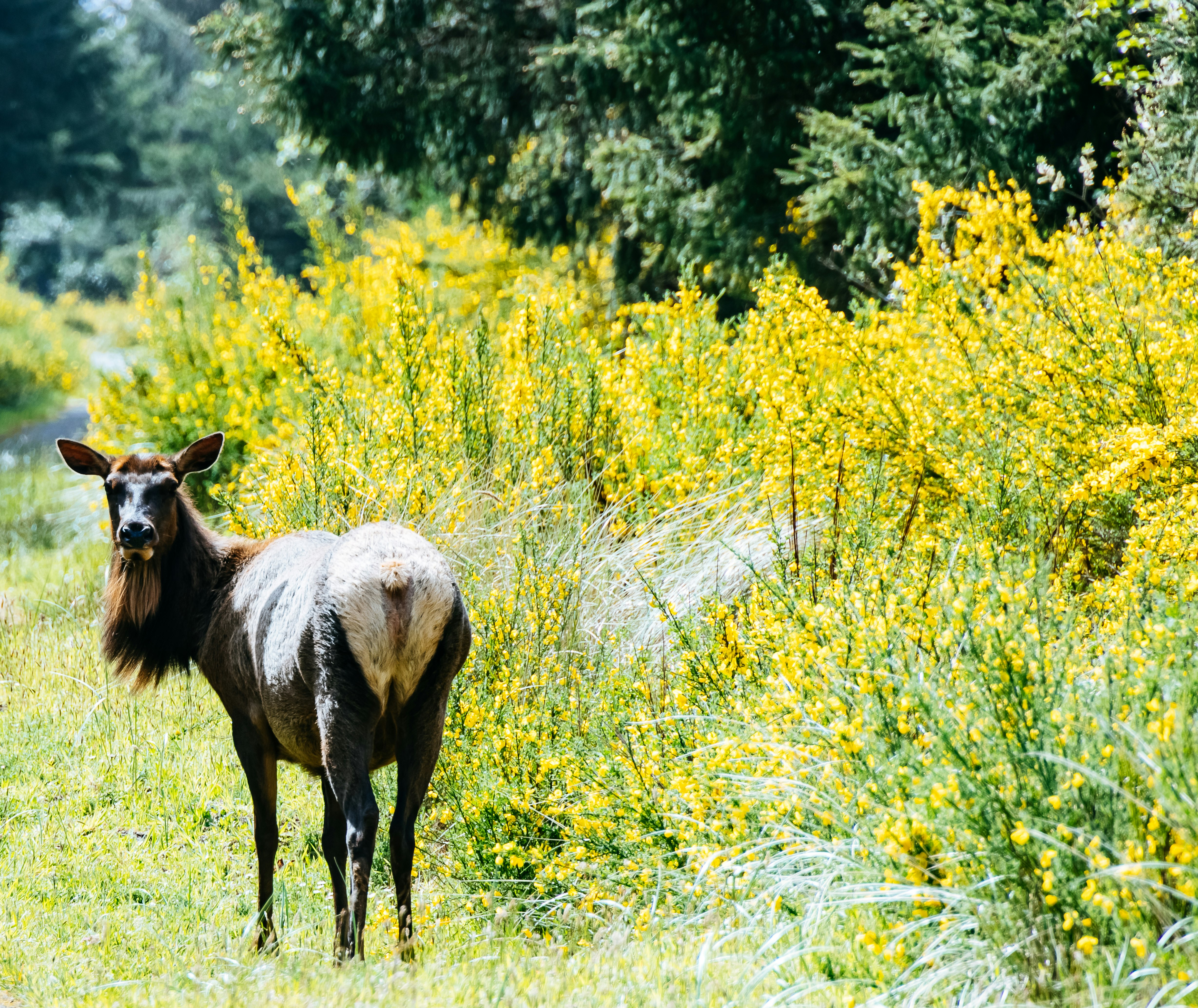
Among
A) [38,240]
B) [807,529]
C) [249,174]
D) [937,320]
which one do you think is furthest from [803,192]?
[38,240]

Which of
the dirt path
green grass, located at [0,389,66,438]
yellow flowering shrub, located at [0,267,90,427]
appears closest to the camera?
the dirt path

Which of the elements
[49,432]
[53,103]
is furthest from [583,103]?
[53,103]

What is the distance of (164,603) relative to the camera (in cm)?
470

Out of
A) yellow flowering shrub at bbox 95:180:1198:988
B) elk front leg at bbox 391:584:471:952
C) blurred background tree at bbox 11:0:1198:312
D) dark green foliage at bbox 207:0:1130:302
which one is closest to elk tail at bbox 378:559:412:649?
elk front leg at bbox 391:584:471:952

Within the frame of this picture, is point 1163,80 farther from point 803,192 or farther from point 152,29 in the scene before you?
point 152,29

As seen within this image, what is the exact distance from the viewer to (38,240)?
43594mm

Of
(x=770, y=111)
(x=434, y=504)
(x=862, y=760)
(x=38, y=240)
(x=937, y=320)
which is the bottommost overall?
(x=38, y=240)

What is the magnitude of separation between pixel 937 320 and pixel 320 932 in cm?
431

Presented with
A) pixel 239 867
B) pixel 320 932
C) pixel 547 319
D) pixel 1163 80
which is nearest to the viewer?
pixel 320 932

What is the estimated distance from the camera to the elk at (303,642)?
3.71 metres

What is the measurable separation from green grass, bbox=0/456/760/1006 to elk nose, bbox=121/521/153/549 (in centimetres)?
147

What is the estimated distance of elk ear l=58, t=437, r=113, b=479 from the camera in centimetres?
475

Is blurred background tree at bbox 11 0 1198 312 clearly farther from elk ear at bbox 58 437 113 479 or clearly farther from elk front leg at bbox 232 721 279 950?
elk front leg at bbox 232 721 279 950

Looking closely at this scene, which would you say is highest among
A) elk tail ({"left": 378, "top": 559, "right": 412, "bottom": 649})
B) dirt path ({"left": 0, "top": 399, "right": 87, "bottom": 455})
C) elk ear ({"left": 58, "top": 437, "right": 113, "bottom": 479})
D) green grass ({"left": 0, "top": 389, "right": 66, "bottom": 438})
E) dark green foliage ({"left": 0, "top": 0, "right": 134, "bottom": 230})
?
elk tail ({"left": 378, "top": 559, "right": 412, "bottom": 649})
